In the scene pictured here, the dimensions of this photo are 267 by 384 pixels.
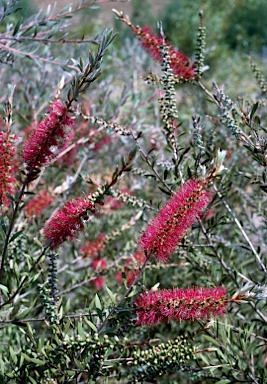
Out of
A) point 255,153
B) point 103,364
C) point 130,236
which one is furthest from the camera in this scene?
point 130,236

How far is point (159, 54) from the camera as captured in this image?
1557 millimetres

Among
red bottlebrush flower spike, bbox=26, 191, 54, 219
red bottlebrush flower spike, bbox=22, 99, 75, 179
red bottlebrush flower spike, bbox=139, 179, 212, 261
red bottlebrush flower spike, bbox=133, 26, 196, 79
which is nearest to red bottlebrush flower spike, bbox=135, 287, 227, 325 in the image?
red bottlebrush flower spike, bbox=139, 179, 212, 261

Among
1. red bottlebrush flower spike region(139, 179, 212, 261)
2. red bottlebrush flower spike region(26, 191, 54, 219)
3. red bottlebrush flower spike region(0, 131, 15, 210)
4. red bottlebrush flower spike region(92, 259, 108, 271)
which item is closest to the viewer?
red bottlebrush flower spike region(139, 179, 212, 261)

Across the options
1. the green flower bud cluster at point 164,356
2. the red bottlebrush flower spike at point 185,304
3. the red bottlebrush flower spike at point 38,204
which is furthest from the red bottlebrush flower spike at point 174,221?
the red bottlebrush flower spike at point 38,204

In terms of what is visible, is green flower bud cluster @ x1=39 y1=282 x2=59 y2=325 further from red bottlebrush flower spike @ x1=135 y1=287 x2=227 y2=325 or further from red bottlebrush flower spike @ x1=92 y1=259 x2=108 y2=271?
red bottlebrush flower spike @ x1=92 y1=259 x2=108 y2=271

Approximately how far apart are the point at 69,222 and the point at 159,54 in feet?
2.25

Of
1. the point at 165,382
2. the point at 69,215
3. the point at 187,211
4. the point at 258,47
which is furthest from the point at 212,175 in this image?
the point at 258,47

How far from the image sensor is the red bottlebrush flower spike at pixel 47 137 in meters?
1.08

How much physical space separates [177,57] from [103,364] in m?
0.90

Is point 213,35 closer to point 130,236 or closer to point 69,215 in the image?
point 130,236

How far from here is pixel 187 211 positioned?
102 centimetres

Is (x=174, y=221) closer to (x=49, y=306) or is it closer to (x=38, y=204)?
(x=49, y=306)

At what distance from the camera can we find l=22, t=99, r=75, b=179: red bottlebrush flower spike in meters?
1.08

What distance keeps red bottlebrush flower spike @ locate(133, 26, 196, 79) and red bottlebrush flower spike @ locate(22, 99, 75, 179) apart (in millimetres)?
551
